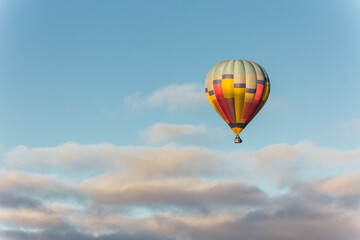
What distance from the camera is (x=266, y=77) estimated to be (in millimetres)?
181500

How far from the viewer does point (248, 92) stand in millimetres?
179250

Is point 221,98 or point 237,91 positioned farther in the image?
point 221,98

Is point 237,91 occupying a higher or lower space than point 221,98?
higher

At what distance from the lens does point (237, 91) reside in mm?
178750

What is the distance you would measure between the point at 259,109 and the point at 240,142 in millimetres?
6493

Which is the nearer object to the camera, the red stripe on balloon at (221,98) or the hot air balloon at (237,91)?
the hot air balloon at (237,91)

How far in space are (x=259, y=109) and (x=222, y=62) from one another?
8999mm

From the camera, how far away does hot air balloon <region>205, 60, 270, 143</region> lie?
17888 cm

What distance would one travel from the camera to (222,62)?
182 meters

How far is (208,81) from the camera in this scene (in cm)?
18138

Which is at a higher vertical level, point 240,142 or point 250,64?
point 250,64

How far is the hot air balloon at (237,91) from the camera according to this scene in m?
179

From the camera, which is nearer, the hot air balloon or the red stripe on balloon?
the hot air balloon

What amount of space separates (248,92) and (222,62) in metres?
6.34
